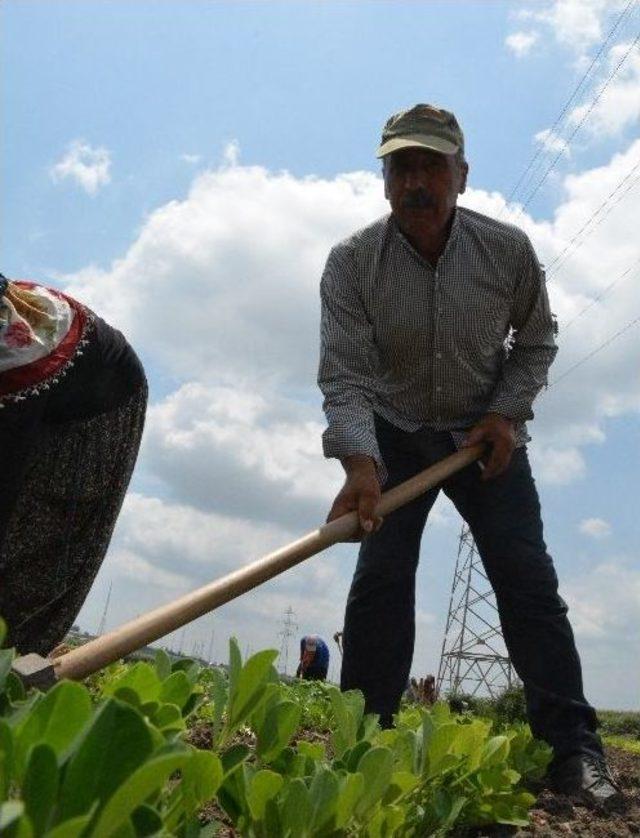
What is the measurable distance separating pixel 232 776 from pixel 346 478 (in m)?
1.60

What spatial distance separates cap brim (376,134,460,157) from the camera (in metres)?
2.88

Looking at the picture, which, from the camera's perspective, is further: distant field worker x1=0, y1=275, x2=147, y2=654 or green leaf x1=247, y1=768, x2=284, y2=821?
distant field worker x1=0, y1=275, x2=147, y2=654

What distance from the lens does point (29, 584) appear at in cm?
276

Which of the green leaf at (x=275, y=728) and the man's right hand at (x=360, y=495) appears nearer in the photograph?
the green leaf at (x=275, y=728)

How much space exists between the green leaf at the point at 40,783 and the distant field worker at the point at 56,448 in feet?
5.44

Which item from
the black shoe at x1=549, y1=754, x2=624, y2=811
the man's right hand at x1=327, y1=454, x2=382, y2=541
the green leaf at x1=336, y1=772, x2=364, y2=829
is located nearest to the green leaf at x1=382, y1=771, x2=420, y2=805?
the green leaf at x1=336, y1=772, x2=364, y2=829

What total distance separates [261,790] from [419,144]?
222cm

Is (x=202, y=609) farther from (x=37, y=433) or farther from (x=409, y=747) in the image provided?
(x=37, y=433)

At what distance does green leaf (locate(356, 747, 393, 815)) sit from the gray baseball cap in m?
2.13

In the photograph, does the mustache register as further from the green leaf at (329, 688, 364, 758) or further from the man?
the green leaf at (329, 688, 364, 758)

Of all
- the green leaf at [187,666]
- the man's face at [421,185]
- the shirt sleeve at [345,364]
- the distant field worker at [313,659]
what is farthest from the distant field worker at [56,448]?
the distant field worker at [313,659]

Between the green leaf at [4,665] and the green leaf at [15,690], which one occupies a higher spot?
the green leaf at [4,665]

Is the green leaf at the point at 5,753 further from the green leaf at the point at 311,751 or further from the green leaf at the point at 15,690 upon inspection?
the green leaf at the point at 311,751

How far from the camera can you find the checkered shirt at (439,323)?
10.4 ft
